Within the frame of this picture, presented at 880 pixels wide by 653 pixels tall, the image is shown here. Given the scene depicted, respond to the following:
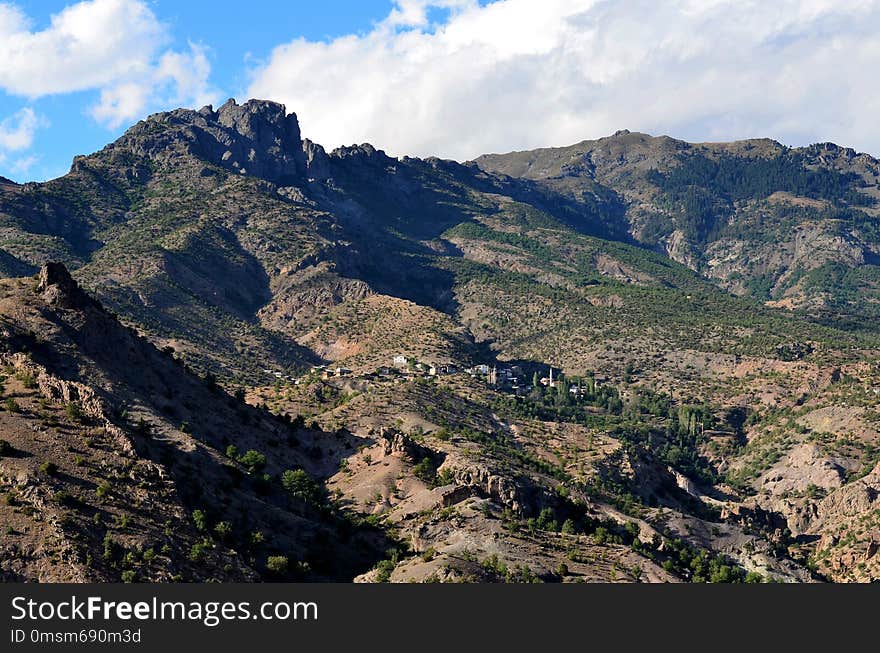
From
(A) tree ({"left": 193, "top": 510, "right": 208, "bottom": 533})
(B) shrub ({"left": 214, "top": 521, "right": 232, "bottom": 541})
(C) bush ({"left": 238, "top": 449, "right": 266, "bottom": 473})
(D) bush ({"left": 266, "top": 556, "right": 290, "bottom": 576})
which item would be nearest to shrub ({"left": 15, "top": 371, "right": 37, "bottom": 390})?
(C) bush ({"left": 238, "top": 449, "right": 266, "bottom": 473})

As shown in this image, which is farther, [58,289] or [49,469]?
[58,289]

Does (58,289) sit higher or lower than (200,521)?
higher

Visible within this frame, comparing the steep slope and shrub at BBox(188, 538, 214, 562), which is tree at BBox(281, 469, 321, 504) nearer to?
the steep slope

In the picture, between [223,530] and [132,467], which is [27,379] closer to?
[132,467]

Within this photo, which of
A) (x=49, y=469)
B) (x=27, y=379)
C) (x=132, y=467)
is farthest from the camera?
(x=27, y=379)

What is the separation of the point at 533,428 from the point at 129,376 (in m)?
83.2

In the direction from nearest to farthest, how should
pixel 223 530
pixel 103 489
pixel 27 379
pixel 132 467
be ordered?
pixel 103 489
pixel 223 530
pixel 132 467
pixel 27 379

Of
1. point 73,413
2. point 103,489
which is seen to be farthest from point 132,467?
point 73,413

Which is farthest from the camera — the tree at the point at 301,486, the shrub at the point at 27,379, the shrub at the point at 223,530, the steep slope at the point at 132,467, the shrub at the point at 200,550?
the tree at the point at 301,486

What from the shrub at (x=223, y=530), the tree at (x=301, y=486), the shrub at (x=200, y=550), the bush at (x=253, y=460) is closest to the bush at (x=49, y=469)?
the shrub at (x=200, y=550)

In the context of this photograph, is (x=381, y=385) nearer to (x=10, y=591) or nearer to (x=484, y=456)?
(x=484, y=456)

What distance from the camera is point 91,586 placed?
62031 millimetres

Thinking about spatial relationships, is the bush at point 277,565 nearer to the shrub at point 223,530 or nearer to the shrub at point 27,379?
the shrub at point 223,530

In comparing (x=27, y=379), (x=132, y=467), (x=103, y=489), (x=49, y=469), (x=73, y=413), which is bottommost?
(x=103, y=489)
